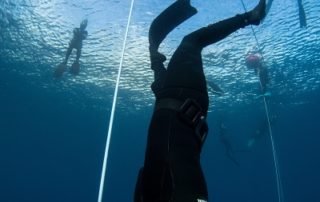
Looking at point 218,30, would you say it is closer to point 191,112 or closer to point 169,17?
point 191,112

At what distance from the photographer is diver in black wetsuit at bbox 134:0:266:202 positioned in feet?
7.59

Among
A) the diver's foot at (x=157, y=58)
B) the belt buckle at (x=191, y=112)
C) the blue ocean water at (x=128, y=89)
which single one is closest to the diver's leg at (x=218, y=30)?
the diver's foot at (x=157, y=58)

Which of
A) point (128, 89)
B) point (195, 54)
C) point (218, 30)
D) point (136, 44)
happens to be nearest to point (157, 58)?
point (195, 54)

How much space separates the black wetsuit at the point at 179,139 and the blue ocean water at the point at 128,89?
34.6 feet

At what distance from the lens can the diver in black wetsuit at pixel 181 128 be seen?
2.31 metres

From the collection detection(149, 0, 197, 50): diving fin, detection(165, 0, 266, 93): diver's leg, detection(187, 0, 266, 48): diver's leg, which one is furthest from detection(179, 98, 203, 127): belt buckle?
detection(149, 0, 197, 50): diving fin

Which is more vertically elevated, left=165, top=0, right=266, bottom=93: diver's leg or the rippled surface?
the rippled surface

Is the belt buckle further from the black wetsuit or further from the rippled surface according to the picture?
the rippled surface

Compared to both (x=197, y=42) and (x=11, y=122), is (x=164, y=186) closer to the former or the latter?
(x=197, y=42)

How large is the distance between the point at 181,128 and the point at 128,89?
23.9 m

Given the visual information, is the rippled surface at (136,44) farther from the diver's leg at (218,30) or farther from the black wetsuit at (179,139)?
the black wetsuit at (179,139)

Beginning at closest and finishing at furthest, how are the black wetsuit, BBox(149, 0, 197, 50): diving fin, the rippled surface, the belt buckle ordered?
the black wetsuit → the belt buckle → BBox(149, 0, 197, 50): diving fin → the rippled surface

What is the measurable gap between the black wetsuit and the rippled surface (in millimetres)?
10445

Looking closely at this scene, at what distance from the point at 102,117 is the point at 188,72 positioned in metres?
32.9
